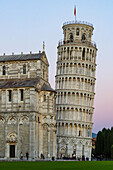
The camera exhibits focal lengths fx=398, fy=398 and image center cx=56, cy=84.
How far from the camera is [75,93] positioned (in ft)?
359

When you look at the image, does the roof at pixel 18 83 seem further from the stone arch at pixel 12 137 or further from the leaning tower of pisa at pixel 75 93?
the leaning tower of pisa at pixel 75 93

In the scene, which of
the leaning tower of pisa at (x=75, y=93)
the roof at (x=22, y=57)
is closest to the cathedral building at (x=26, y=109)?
the roof at (x=22, y=57)

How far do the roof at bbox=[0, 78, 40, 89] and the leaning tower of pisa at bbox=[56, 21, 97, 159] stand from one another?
32.7 m

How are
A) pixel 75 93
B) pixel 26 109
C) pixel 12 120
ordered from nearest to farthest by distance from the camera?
pixel 26 109, pixel 12 120, pixel 75 93

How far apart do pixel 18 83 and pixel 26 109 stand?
6.10m

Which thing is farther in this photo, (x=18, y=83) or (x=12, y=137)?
(x=18, y=83)

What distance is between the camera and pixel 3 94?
249 feet

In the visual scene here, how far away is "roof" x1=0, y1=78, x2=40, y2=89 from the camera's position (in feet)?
248

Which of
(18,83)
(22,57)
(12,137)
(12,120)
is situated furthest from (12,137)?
(22,57)

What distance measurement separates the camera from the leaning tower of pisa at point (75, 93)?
108 m

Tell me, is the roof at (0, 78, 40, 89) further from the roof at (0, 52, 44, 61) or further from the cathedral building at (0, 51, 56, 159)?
the roof at (0, 52, 44, 61)

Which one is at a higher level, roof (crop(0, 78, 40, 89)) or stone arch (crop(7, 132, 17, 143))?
roof (crop(0, 78, 40, 89))

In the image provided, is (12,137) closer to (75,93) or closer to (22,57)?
(22,57)

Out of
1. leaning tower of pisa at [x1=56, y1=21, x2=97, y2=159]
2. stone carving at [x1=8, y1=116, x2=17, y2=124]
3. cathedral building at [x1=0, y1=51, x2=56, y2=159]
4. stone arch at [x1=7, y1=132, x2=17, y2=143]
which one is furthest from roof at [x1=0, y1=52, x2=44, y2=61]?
leaning tower of pisa at [x1=56, y1=21, x2=97, y2=159]
